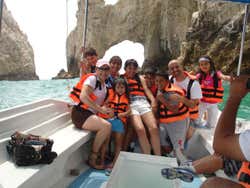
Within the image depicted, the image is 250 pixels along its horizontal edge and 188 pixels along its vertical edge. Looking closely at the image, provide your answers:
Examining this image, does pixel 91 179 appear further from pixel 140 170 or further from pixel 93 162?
pixel 140 170

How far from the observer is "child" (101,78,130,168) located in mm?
3162

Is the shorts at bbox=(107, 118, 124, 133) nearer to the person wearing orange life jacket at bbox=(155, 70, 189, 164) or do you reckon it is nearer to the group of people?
the group of people

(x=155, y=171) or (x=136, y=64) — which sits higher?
(x=136, y=64)

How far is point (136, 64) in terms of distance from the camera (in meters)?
3.51

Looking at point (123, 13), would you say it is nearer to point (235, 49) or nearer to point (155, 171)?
point (235, 49)

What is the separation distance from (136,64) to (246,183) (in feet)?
7.60

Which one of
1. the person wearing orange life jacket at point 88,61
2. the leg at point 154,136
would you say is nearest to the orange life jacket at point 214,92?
the leg at point 154,136

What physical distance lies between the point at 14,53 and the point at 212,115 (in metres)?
41.4

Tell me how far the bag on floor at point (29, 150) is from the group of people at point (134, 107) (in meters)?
0.86

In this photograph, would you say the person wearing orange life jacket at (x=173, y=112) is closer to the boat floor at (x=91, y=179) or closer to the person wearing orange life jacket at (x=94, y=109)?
the person wearing orange life jacket at (x=94, y=109)

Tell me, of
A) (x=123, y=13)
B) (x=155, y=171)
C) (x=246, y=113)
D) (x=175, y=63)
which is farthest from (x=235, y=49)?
(x=123, y=13)

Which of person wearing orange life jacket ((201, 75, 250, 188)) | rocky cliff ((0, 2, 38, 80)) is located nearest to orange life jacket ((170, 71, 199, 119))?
person wearing orange life jacket ((201, 75, 250, 188))

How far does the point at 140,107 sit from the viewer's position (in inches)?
132

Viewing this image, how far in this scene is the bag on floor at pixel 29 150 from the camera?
2.11 meters
